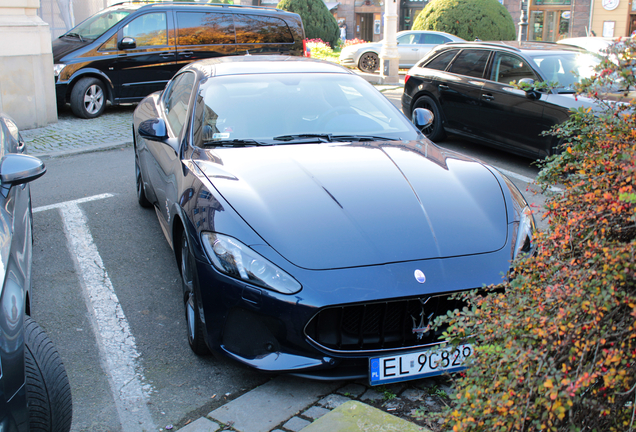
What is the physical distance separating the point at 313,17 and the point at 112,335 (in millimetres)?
27142

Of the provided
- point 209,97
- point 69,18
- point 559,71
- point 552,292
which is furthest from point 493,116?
point 69,18

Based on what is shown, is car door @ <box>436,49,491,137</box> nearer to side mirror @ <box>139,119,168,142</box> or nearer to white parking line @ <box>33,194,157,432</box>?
side mirror @ <box>139,119,168,142</box>

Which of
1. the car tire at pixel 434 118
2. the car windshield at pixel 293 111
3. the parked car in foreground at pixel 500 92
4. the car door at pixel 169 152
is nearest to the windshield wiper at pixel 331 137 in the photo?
the car windshield at pixel 293 111

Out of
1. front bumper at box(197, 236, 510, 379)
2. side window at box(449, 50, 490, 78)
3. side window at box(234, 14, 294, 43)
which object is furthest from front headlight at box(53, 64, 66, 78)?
front bumper at box(197, 236, 510, 379)

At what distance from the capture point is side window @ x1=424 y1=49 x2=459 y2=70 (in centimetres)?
910

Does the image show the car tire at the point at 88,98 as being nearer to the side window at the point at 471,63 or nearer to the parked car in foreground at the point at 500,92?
the parked car in foreground at the point at 500,92

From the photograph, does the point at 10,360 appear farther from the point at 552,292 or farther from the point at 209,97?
the point at 209,97

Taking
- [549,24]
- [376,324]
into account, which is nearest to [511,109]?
[376,324]

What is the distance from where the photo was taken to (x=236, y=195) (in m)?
3.32

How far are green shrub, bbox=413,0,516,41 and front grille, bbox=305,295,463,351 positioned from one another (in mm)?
20728

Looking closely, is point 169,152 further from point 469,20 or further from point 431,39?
point 469,20

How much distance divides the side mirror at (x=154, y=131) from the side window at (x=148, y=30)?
778cm

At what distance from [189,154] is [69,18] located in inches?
753

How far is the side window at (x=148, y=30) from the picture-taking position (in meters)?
11.5
